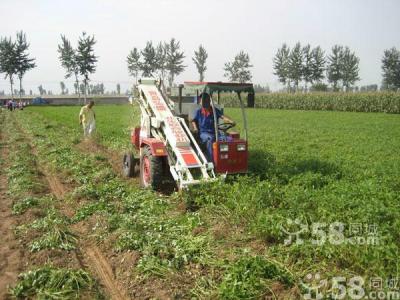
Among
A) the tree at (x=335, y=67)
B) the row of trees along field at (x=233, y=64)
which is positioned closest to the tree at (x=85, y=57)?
the row of trees along field at (x=233, y=64)

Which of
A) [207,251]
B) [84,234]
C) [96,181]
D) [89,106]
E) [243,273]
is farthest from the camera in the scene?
[89,106]

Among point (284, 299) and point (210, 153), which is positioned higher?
point (210, 153)

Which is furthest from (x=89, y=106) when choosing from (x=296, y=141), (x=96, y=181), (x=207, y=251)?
(x=207, y=251)

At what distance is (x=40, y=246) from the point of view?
522 cm

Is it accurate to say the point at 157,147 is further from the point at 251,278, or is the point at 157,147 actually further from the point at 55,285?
the point at 251,278

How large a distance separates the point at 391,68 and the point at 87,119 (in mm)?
67746

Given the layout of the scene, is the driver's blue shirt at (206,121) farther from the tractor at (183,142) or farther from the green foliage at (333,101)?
the green foliage at (333,101)

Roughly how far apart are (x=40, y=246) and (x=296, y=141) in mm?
10919

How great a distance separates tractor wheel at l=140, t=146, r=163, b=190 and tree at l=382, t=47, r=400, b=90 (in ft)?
229

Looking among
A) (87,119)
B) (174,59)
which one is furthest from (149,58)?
(87,119)

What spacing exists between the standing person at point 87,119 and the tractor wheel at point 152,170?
708 centimetres

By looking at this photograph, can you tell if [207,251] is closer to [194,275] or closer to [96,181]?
[194,275]

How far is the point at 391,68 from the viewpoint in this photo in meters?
68.9

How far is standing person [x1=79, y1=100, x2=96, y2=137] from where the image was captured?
14420 millimetres
